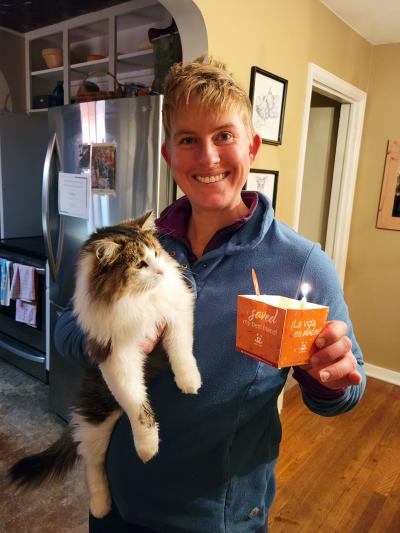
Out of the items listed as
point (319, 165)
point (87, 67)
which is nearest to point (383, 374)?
point (319, 165)

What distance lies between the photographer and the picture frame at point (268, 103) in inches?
85.0

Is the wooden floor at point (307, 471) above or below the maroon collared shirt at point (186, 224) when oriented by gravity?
below

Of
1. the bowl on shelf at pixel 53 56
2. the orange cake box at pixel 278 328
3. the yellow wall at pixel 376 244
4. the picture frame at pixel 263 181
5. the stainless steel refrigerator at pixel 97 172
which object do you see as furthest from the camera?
the bowl on shelf at pixel 53 56

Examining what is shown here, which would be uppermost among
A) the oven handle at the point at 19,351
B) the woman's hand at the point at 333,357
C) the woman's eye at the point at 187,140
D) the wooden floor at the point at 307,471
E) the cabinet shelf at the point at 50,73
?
the cabinet shelf at the point at 50,73

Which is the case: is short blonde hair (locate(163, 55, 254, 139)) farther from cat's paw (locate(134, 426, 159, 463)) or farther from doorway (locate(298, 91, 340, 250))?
doorway (locate(298, 91, 340, 250))

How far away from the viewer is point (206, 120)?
0.88m

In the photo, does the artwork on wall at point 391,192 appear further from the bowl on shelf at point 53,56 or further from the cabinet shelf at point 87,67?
the bowl on shelf at point 53,56

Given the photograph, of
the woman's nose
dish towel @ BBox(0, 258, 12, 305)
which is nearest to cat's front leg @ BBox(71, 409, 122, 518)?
the woman's nose

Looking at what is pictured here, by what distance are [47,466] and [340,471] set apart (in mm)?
1941

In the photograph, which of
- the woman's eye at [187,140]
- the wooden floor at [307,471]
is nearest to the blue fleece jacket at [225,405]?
the woman's eye at [187,140]

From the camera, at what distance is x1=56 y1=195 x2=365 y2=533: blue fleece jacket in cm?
87

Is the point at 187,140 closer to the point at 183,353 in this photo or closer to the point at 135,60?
the point at 183,353

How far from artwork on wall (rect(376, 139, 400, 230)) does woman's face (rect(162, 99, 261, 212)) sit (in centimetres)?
285

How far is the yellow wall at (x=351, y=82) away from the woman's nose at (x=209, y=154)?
1177 mm
